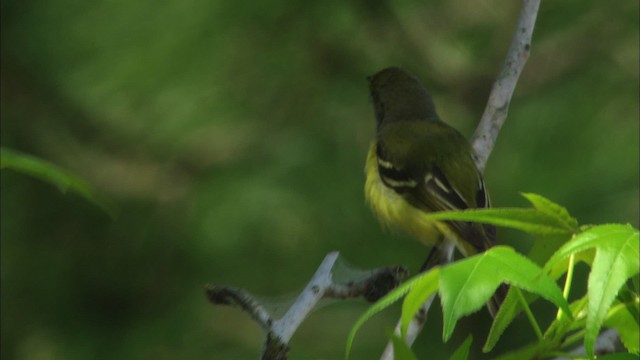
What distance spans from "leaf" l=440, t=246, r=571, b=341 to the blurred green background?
6.17ft

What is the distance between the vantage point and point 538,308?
3.45 meters

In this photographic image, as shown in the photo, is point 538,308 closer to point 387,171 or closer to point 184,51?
point 387,171

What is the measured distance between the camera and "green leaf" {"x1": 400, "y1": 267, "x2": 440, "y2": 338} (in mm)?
1439

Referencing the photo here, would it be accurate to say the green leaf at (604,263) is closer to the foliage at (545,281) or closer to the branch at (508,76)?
the foliage at (545,281)

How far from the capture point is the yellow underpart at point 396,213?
3.48 meters

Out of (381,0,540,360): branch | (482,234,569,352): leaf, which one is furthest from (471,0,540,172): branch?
(482,234,569,352): leaf

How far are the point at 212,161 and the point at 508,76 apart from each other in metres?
1.20

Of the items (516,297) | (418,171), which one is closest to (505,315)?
(516,297)

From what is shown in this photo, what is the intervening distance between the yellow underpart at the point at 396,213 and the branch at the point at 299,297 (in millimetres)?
1426

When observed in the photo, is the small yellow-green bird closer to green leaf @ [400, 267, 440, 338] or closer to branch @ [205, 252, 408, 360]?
branch @ [205, 252, 408, 360]

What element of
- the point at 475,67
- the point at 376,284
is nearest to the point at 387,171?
the point at 475,67

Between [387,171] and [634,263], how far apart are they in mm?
2335

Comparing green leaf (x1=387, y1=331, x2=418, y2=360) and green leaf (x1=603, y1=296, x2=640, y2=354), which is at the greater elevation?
green leaf (x1=387, y1=331, x2=418, y2=360)

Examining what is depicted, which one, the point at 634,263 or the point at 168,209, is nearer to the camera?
the point at 634,263
